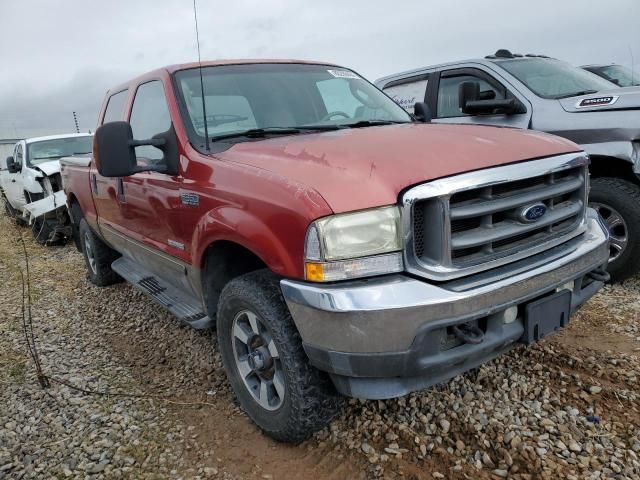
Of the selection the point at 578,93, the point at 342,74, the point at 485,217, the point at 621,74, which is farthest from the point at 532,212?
the point at 621,74

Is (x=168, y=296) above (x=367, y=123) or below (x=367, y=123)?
below

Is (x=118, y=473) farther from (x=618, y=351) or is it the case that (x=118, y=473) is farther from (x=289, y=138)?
(x=618, y=351)

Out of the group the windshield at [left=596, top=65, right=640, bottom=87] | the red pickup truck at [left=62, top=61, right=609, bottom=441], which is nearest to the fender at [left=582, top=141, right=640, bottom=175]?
the red pickup truck at [left=62, top=61, right=609, bottom=441]

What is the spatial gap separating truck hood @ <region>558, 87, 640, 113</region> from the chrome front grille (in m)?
1.93

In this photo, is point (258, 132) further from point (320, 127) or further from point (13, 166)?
point (13, 166)

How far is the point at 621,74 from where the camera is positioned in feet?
25.3

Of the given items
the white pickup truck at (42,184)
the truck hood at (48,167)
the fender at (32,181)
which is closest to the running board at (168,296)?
the white pickup truck at (42,184)

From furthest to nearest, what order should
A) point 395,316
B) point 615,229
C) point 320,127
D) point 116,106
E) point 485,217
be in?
point 116,106
point 615,229
point 320,127
point 485,217
point 395,316

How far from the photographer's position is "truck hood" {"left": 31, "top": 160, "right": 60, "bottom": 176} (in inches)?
334

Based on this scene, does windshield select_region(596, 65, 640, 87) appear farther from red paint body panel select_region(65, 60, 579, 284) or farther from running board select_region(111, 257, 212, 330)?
running board select_region(111, 257, 212, 330)

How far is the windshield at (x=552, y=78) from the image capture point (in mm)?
4840

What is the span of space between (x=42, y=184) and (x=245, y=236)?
25.7 ft

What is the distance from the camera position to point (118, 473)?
249cm

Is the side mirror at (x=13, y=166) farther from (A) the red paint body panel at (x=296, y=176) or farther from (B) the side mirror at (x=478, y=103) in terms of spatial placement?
(B) the side mirror at (x=478, y=103)
